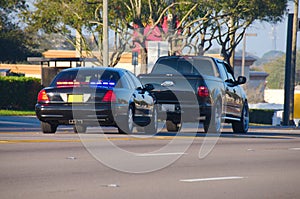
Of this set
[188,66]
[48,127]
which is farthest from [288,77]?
[48,127]

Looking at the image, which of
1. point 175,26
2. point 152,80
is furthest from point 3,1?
point 152,80

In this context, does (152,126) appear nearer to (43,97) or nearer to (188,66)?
(188,66)

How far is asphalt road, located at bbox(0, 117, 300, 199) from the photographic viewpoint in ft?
31.4

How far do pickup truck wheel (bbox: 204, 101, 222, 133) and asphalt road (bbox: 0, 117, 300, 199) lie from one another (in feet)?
9.51

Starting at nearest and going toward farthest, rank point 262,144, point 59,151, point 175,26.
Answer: point 59,151 < point 262,144 < point 175,26

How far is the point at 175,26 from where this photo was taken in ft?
156

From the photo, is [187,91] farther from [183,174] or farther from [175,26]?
[175,26]

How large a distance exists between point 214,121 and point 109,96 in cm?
388

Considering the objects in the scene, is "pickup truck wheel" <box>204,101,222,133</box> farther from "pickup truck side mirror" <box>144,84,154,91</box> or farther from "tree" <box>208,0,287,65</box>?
"tree" <box>208,0,287,65</box>

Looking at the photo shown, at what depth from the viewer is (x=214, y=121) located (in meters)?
20.8

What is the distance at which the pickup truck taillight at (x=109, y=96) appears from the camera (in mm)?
17812

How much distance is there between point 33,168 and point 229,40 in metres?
39.9

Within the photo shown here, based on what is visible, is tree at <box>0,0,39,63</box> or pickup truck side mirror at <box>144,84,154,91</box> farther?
tree at <box>0,0,39,63</box>

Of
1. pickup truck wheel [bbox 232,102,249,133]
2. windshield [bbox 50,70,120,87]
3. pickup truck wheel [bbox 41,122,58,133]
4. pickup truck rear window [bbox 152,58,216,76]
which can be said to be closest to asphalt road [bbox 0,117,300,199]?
pickup truck wheel [bbox 41,122,58,133]
